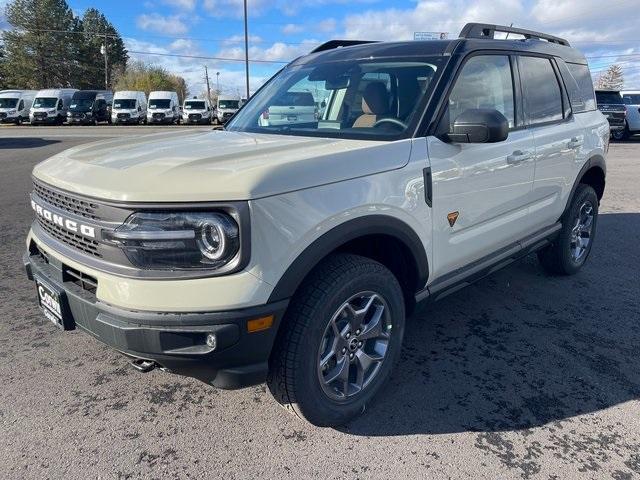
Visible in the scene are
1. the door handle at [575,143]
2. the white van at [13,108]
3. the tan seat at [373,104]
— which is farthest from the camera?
the white van at [13,108]

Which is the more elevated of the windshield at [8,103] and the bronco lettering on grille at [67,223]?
the windshield at [8,103]

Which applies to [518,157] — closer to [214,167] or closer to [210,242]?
[214,167]

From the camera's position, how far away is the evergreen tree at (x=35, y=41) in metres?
61.3

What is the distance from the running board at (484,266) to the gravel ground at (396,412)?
1.60 ft

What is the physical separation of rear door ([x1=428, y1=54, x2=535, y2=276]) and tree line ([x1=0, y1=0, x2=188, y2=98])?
67.3 metres

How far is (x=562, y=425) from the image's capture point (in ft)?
8.58

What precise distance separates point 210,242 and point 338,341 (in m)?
0.87

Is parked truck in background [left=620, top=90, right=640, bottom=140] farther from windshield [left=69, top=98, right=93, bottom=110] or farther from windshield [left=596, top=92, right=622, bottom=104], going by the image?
windshield [left=69, top=98, right=93, bottom=110]

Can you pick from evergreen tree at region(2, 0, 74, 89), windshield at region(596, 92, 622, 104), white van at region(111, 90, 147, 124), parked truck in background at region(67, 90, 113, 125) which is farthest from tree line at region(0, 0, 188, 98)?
windshield at region(596, 92, 622, 104)

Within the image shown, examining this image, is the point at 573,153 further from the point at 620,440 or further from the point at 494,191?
the point at 620,440

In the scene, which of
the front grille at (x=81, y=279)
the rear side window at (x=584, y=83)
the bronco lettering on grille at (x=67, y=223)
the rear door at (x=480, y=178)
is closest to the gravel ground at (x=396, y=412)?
the rear door at (x=480, y=178)

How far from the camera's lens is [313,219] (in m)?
2.15

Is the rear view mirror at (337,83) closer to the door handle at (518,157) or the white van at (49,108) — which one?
the door handle at (518,157)

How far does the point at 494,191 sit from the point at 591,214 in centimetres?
228
